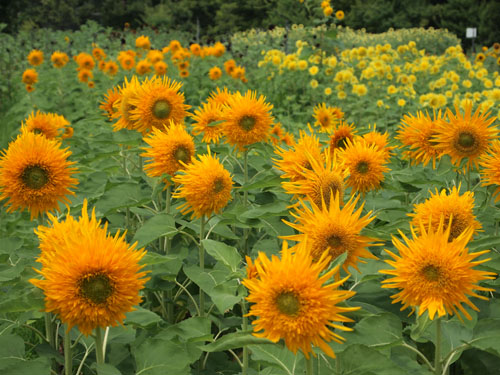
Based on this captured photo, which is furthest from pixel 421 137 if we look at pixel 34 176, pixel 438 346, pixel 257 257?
pixel 34 176

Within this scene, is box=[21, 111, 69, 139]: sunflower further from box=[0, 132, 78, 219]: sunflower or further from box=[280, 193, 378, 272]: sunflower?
box=[280, 193, 378, 272]: sunflower

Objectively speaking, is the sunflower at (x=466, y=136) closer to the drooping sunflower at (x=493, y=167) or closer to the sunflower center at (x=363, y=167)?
the drooping sunflower at (x=493, y=167)

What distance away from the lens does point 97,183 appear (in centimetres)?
291

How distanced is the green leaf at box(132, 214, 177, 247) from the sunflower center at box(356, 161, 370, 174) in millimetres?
698

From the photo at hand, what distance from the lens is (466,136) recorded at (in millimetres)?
2180

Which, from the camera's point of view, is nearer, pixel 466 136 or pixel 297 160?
pixel 297 160

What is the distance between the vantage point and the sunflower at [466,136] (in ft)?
7.13

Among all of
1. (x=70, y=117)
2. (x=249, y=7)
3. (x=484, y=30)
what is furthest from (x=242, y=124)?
(x=249, y=7)

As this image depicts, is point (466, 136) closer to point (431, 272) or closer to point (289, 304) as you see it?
point (431, 272)

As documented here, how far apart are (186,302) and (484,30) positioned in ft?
90.3

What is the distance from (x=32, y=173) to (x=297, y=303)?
3.97ft

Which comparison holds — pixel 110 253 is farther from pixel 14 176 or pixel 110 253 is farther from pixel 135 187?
pixel 135 187

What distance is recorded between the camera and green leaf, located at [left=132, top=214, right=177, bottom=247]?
1930 millimetres

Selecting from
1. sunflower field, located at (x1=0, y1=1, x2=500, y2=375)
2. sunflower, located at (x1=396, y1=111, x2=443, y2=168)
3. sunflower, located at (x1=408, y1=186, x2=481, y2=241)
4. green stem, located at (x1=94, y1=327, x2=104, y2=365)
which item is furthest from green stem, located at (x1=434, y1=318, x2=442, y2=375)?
sunflower, located at (x1=396, y1=111, x2=443, y2=168)
